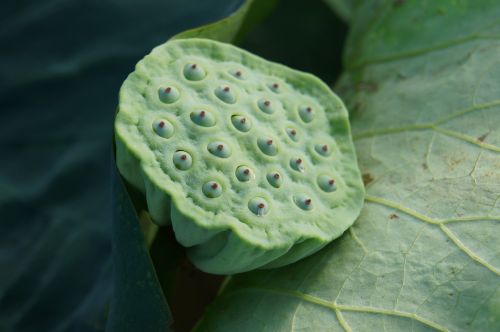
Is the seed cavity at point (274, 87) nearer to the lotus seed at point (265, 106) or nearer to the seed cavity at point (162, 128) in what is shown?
the lotus seed at point (265, 106)

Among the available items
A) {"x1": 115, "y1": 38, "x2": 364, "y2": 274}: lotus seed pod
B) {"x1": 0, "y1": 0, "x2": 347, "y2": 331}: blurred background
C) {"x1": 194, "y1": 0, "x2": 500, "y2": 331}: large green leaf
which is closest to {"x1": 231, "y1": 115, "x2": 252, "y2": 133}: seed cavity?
{"x1": 115, "y1": 38, "x2": 364, "y2": 274}: lotus seed pod

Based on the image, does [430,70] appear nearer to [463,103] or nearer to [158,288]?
[463,103]

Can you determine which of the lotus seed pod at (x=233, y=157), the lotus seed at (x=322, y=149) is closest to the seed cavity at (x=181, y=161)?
the lotus seed pod at (x=233, y=157)

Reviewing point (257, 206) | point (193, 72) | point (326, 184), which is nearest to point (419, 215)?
point (326, 184)

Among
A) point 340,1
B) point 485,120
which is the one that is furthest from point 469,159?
point 340,1

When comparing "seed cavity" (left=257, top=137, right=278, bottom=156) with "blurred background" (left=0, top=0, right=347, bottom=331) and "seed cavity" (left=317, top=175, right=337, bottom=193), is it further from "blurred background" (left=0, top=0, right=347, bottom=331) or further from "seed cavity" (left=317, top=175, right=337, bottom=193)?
"blurred background" (left=0, top=0, right=347, bottom=331)
